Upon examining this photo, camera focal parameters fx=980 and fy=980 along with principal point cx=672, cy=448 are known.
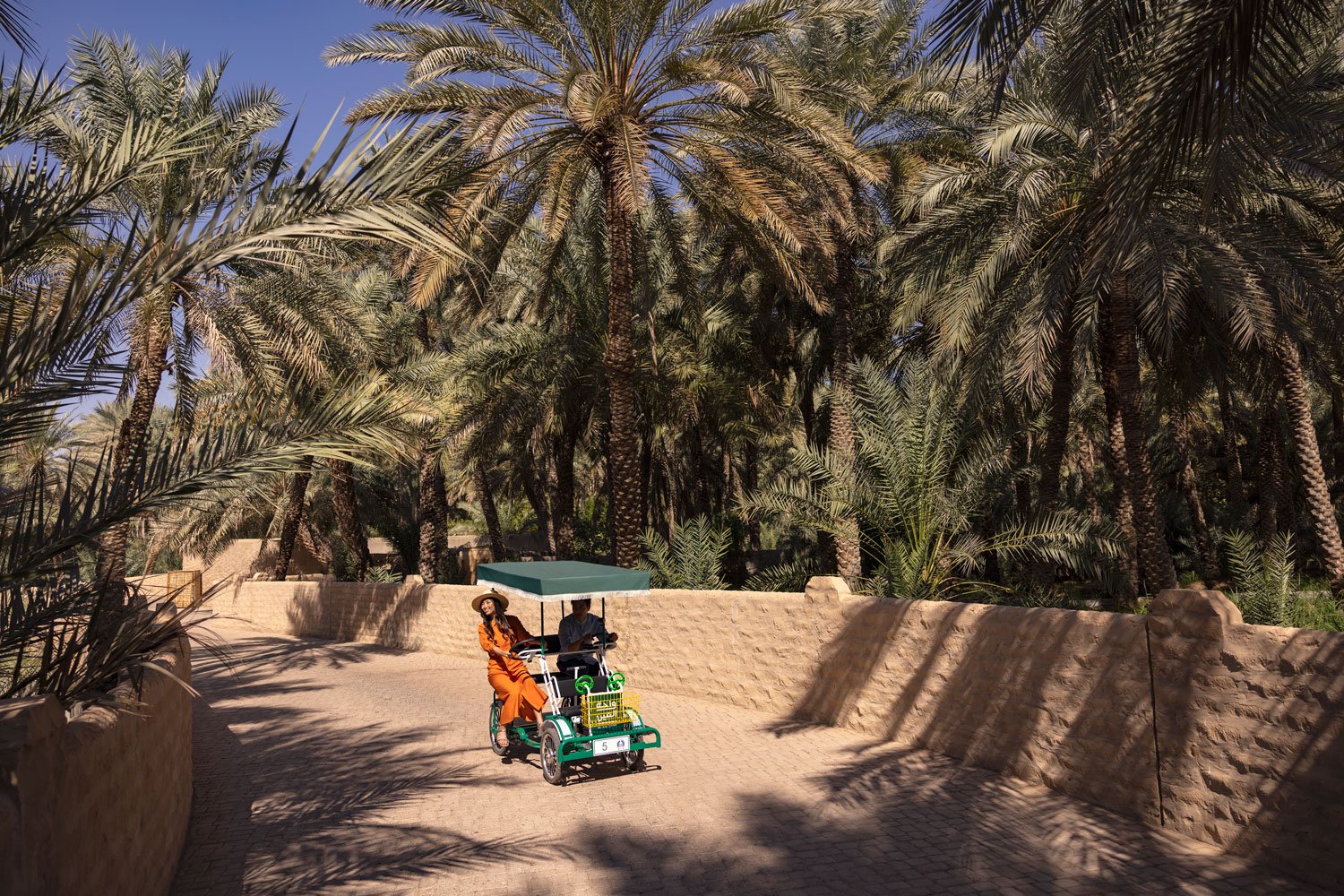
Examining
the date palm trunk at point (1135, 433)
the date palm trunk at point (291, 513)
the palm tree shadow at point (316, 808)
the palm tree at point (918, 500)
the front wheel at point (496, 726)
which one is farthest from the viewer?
the date palm trunk at point (291, 513)

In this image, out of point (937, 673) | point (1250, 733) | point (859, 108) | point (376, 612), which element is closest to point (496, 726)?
A: point (937, 673)

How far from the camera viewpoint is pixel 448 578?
98.2 feet

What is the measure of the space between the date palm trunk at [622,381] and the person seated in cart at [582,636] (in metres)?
5.38

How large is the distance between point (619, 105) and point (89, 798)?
12042 mm

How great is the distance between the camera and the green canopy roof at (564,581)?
30.7 ft

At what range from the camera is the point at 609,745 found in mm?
8805

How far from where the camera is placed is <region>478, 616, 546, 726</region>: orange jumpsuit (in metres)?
9.55

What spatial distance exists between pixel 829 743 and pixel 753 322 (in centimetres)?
1585

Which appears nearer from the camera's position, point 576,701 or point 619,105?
point 576,701

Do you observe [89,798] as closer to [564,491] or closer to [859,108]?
[859,108]

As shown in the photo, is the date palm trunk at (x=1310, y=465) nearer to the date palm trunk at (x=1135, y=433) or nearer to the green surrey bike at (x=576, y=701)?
the date palm trunk at (x=1135, y=433)

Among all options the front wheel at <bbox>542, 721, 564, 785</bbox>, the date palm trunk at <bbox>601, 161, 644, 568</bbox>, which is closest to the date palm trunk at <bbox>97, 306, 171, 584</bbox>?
the date palm trunk at <bbox>601, 161, 644, 568</bbox>

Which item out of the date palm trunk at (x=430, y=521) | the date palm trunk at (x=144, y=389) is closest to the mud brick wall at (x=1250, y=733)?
the date palm trunk at (x=144, y=389)

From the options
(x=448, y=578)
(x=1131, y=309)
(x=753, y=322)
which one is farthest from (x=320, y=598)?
(x=1131, y=309)
